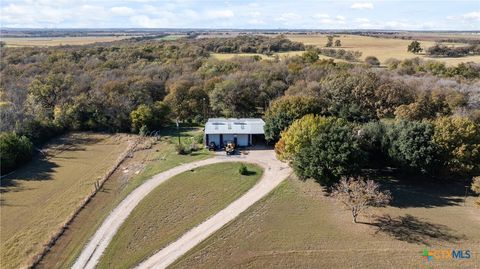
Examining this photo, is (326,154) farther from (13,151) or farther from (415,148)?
(13,151)

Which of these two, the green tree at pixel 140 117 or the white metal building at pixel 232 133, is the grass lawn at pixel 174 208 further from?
the green tree at pixel 140 117

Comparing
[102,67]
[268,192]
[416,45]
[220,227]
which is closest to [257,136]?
[268,192]

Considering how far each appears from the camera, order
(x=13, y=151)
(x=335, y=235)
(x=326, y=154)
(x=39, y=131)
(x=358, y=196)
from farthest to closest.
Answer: (x=39, y=131) → (x=13, y=151) → (x=326, y=154) → (x=358, y=196) → (x=335, y=235)

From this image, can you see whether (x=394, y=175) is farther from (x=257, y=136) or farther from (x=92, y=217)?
(x=92, y=217)

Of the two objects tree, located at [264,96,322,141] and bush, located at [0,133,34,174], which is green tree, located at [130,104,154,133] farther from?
tree, located at [264,96,322,141]

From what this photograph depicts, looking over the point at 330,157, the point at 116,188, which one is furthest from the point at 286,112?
the point at 116,188

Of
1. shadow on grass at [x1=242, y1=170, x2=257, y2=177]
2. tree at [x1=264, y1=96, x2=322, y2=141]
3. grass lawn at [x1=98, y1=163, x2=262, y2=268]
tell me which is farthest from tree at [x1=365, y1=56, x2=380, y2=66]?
shadow on grass at [x1=242, y1=170, x2=257, y2=177]
